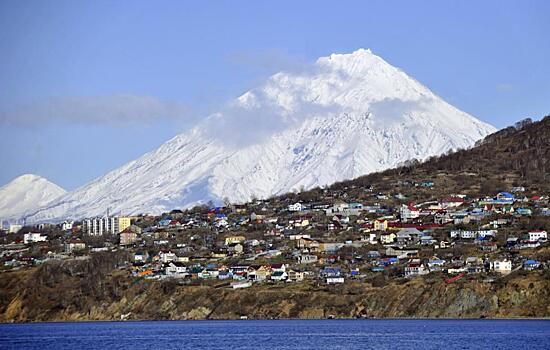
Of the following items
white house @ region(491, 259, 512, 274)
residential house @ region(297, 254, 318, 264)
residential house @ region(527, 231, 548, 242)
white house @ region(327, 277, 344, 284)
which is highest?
residential house @ region(527, 231, 548, 242)

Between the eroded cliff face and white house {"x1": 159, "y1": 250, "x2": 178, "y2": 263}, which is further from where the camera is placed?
white house {"x1": 159, "y1": 250, "x2": 178, "y2": 263}

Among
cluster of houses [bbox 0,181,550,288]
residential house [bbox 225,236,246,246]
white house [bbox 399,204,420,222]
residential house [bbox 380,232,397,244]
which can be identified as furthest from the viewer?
white house [bbox 399,204,420,222]

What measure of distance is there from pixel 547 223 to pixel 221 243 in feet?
159

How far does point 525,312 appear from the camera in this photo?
115688 mm

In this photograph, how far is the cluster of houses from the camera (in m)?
141

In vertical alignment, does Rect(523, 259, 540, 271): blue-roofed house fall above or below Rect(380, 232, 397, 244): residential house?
below

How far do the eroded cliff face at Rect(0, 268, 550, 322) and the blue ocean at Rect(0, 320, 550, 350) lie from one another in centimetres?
436

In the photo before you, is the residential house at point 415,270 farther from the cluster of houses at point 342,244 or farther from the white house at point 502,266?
the white house at point 502,266

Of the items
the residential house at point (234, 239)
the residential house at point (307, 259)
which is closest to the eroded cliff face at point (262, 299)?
the residential house at point (307, 259)

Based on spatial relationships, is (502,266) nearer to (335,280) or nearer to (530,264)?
(530,264)

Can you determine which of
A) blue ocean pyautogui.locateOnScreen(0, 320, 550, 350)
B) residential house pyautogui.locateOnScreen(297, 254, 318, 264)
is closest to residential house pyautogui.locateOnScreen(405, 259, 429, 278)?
blue ocean pyautogui.locateOnScreen(0, 320, 550, 350)

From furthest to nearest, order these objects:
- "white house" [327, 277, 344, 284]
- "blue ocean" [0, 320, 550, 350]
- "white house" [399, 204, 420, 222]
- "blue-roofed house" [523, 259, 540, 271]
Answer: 1. "white house" [399, 204, 420, 222]
2. "white house" [327, 277, 344, 284]
3. "blue-roofed house" [523, 259, 540, 271]
4. "blue ocean" [0, 320, 550, 350]

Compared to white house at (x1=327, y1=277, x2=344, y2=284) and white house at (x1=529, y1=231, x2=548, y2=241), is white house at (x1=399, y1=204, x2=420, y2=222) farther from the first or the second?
white house at (x1=327, y1=277, x2=344, y2=284)

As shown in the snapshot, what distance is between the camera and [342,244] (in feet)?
536
